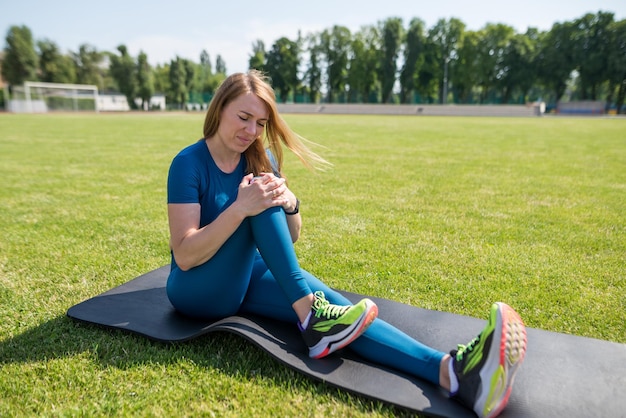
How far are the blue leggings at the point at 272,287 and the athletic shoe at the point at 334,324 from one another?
9 cm

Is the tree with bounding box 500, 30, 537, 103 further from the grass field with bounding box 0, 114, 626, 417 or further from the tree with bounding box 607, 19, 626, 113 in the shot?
the grass field with bounding box 0, 114, 626, 417

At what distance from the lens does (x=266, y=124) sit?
261 cm

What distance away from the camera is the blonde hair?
2.37 metres

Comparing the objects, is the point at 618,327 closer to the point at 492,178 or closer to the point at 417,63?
the point at 492,178

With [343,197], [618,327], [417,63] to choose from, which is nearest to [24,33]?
[417,63]

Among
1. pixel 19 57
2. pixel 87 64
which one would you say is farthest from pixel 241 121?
pixel 87 64

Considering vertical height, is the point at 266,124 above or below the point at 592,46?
below

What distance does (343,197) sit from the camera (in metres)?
6.39

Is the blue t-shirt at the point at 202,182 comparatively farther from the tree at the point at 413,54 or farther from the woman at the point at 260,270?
the tree at the point at 413,54

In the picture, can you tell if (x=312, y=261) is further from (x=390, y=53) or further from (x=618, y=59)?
(x=390, y=53)

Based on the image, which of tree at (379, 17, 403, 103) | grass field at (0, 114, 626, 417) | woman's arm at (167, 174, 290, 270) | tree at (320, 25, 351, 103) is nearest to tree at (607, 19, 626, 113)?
tree at (379, 17, 403, 103)

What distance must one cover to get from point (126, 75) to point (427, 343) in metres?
70.7

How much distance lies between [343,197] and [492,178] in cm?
312

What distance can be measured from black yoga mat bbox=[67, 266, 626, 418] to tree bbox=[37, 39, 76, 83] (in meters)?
71.4
